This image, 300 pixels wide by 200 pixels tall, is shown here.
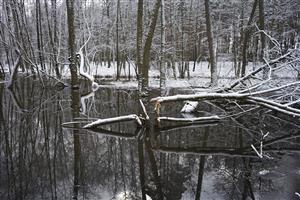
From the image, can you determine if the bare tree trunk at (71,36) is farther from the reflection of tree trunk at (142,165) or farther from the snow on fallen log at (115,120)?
the reflection of tree trunk at (142,165)

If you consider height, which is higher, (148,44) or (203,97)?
(148,44)

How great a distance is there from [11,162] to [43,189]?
2090mm

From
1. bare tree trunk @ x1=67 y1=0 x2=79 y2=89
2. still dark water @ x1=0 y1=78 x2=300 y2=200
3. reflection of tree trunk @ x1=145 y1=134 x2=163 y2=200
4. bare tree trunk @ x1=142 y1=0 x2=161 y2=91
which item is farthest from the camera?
bare tree trunk @ x1=67 y1=0 x2=79 y2=89

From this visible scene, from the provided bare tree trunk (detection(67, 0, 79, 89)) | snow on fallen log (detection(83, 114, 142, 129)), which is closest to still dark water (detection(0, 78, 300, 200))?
snow on fallen log (detection(83, 114, 142, 129))

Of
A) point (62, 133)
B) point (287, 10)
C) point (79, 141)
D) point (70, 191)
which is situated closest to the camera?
point (70, 191)

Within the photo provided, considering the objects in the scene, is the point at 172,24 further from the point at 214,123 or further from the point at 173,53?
the point at 214,123

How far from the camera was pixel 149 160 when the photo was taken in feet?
26.3

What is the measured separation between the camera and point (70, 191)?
249 inches

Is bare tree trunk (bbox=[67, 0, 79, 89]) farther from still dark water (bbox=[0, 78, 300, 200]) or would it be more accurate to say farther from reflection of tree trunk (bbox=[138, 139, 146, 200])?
reflection of tree trunk (bbox=[138, 139, 146, 200])

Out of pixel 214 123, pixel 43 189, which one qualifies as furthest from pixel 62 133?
pixel 214 123

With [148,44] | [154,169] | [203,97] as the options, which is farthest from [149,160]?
[148,44]

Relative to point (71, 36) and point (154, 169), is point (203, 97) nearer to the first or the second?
point (154, 169)

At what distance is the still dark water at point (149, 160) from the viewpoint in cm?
638

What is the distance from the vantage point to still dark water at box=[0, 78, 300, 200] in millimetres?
6375
